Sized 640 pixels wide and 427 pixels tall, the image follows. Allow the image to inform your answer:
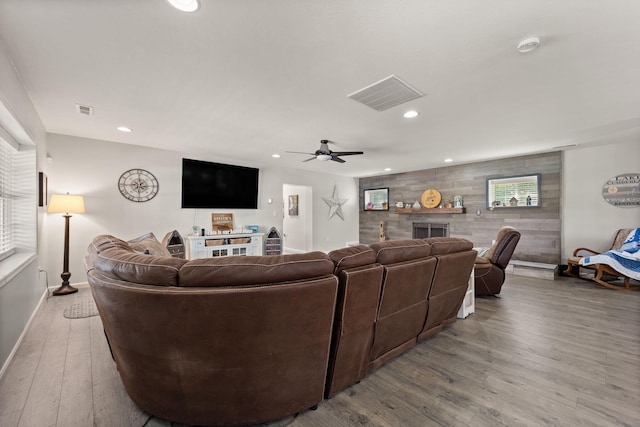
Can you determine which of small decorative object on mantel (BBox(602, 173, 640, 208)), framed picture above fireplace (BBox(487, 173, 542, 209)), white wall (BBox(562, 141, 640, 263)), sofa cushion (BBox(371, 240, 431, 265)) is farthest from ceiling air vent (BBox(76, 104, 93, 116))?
small decorative object on mantel (BBox(602, 173, 640, 208))

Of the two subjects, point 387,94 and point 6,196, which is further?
point 6,196

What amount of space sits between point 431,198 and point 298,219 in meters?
3.80

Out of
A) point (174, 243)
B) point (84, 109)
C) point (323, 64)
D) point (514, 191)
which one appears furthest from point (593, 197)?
point (84, 109)

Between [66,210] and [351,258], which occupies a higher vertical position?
[66,210]

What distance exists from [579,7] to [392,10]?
1.06 metres

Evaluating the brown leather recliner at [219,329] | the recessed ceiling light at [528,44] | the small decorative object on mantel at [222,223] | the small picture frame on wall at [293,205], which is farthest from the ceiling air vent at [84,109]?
the small picture frame on wall at [293,205]

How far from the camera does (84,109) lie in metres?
3.03

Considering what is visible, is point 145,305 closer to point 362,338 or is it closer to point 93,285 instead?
point 93,285

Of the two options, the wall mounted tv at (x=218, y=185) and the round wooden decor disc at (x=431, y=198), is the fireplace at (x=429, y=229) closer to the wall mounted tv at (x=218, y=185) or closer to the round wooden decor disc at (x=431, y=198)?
the round wooden decor disc at (x=431, y=198)

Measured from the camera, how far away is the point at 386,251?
181 centimetres

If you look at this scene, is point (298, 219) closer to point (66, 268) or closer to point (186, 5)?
point (66, 268)

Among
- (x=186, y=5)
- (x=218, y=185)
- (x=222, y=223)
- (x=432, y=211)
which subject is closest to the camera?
(x=186, y=5)

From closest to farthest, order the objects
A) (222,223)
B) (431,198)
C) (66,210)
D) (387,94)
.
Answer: (387,94)
(66,210)
(222,223)
(431,198)

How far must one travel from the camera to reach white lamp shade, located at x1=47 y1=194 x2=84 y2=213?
12.0ft
